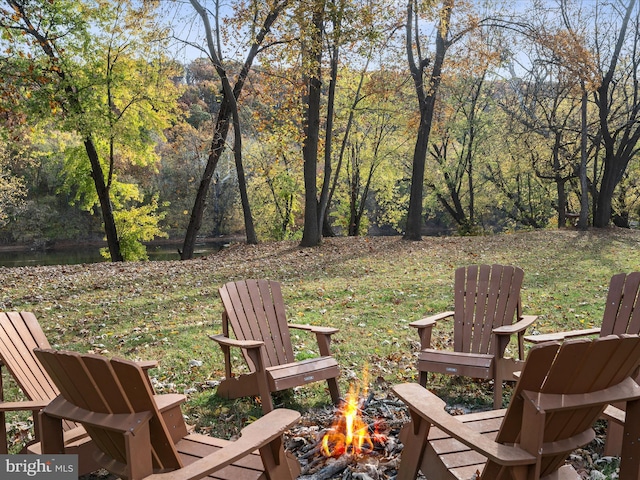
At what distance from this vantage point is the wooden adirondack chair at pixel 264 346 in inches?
149

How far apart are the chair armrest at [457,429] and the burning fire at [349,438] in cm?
74

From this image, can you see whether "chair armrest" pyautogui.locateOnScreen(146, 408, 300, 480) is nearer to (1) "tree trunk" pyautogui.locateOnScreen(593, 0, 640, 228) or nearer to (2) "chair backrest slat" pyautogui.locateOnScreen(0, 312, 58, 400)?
(2) "chair backrest slat" pyautogui.locateOnScreen(0, 312, 58, 400)

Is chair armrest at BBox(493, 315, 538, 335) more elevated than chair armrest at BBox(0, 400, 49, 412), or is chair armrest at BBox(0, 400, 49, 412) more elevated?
chair armrest at BBox(493, 315, 538, 335)

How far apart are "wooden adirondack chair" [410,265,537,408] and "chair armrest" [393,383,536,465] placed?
1.53 metres

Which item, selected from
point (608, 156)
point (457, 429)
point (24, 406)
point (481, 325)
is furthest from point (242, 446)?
point (608, 156)

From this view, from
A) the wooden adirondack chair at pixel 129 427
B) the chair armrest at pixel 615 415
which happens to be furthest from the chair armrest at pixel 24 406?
the chair armrest at pixel 615 415

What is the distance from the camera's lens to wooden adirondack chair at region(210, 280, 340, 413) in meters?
3.77

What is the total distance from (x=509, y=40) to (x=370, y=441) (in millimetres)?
19092

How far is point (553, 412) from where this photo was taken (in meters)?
1.98

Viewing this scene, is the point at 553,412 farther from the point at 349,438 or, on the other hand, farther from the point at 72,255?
→ the point at 72,255

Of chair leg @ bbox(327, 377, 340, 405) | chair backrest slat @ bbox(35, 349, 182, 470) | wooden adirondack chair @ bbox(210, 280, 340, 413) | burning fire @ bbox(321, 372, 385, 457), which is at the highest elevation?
chair backrest slat @ bbox(35, 349, 182, 470)

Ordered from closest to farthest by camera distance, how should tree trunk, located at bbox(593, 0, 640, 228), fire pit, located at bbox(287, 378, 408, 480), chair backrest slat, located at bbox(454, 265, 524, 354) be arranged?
fire pit, located at bbox(287, 378, 408, 480) < chair backrest slat, located at bbox(454, 265, 524, 354) < tree trunk, located at bbox(593, 0, 640, 228)

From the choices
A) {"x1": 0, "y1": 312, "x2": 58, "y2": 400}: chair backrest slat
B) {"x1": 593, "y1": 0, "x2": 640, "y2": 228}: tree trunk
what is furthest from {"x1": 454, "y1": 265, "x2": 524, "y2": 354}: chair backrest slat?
{"x1": 593, "y1": 0, "x2": 640, "y2": 228}: tree trunk

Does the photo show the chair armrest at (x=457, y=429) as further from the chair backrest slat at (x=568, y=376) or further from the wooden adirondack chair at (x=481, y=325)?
the wooden adirondack chair at (x=481, y=325)
